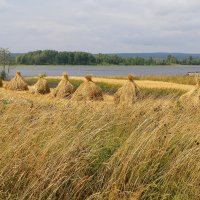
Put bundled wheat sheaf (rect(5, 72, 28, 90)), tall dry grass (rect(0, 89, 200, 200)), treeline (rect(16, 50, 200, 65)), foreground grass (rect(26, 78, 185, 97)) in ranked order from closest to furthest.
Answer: tall dry grass (rect(0, 89, 200, 200)), foreground grass (rect(26, 78, 185, 97)), bundled wheat sheaf (rect(5, 72, 28, 90)), treeline (rect(16, 50, 200, 65))

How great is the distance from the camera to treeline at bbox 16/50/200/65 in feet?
421

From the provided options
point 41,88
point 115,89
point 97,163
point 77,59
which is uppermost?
point 97,163

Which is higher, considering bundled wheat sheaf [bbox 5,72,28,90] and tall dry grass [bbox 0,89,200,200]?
tall dry grass [bbox 0,89,200,200]

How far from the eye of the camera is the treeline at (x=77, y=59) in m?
128

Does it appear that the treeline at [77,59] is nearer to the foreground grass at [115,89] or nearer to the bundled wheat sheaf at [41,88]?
the foreground grass at [115,89]

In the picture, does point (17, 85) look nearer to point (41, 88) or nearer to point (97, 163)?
point (41, 88)

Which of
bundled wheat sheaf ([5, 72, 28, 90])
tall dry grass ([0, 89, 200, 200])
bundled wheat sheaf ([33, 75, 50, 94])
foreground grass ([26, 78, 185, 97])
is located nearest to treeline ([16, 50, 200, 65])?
foreground grass ([26, 78, 185, 97])

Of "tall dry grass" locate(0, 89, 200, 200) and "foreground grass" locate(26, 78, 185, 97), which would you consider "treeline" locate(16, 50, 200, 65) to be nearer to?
"foreground grass" locate(26, 78, 185, 97)

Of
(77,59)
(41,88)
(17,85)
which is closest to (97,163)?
(41,88)

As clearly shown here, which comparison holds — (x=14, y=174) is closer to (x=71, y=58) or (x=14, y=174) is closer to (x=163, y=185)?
(x=163, y=185)

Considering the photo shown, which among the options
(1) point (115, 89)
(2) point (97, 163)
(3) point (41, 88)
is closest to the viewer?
(2) point (97, 163)

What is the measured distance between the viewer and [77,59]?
134 metres

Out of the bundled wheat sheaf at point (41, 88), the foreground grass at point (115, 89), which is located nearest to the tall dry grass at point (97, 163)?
the foreground grass at point (115, 89)

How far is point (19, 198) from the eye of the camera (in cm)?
504
